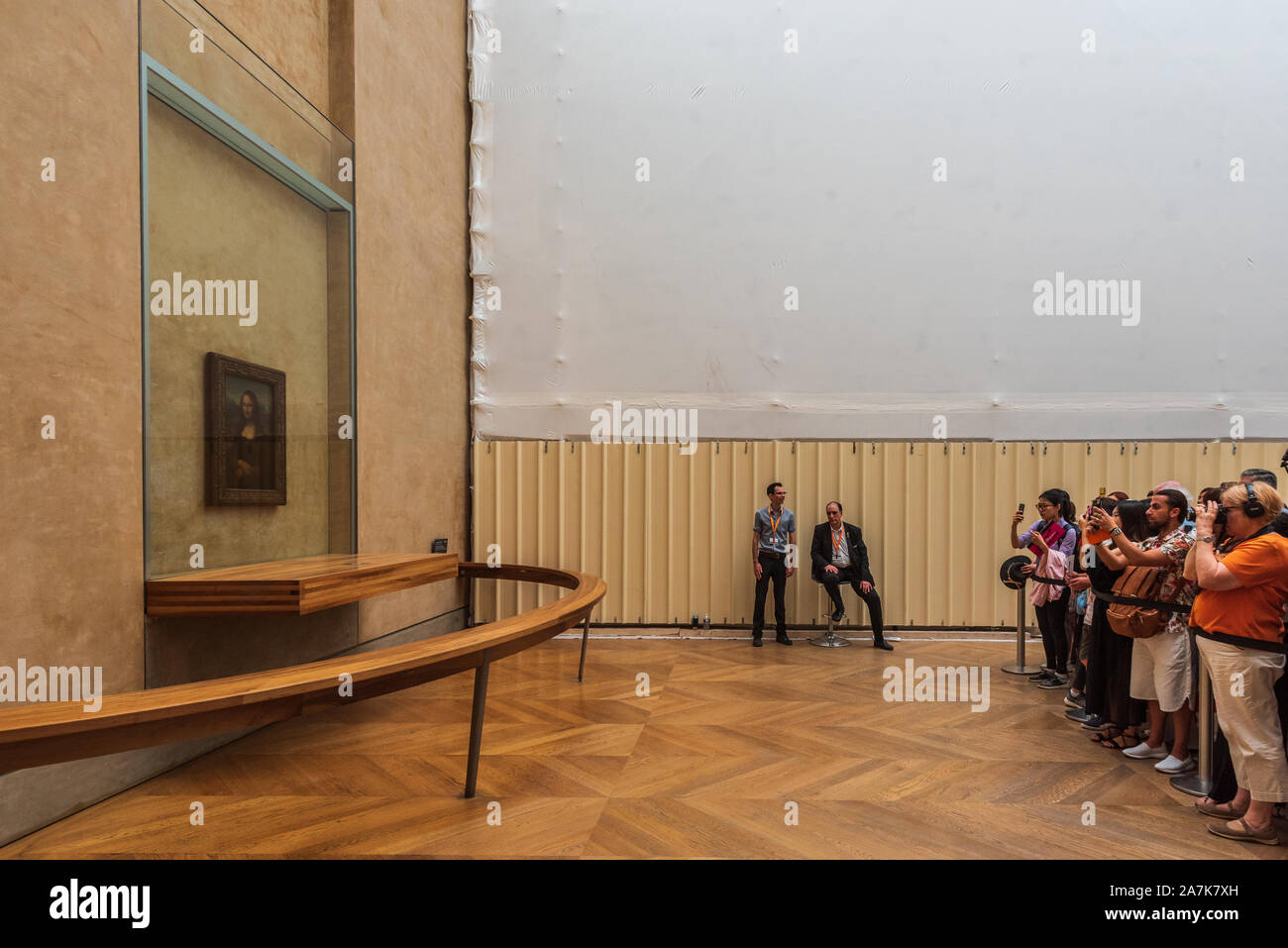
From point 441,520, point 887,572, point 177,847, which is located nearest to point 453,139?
point 441,520

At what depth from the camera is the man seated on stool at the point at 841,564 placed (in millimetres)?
7922

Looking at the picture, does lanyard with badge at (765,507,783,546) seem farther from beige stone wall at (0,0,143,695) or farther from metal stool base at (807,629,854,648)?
beige stone wall at (0,0,143,695)

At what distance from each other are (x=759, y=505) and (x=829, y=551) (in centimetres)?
95

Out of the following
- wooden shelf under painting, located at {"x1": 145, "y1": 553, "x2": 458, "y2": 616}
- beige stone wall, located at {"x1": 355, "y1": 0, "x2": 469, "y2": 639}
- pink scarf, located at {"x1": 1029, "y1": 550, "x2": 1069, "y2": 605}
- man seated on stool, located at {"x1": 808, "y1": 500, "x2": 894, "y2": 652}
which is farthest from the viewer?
man seated on stool, located at {"x1": 808, "y1": 500, "x2": 894, "y2": 652}

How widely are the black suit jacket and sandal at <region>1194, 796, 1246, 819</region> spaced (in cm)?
433

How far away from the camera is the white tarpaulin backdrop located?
27.7ft

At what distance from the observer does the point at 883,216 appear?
860 cm

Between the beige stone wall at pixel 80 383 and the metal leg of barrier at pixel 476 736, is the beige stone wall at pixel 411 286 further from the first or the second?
the metal leg of barrier at pixel 476 736

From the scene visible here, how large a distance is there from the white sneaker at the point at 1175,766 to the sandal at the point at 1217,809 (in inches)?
18.8

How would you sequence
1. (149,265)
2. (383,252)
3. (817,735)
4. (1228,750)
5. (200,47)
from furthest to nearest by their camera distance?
(383,252)
(817,735)
(200,47)
(149,265)
(1228,750)

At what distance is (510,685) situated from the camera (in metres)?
6.25

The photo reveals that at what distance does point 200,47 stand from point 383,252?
2.38 m

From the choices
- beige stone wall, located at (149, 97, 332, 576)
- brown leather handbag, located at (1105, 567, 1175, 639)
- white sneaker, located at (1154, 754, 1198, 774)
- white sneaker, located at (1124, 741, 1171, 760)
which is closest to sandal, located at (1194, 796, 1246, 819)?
white sneaker, located at (1154, 754, 1198, 774)

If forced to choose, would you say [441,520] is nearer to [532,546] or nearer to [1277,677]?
[532,546]
